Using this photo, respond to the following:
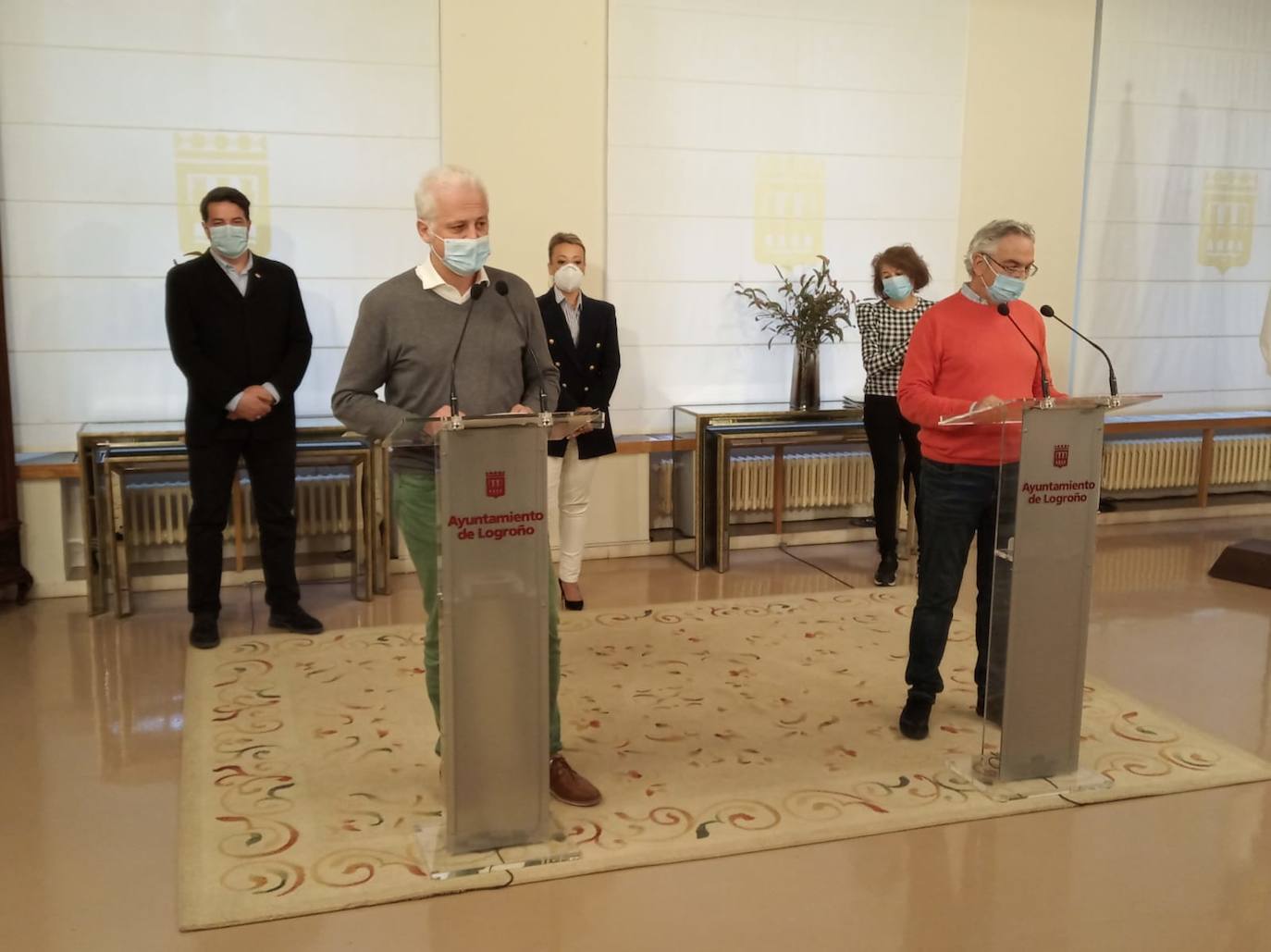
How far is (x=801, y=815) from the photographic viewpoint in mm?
3008

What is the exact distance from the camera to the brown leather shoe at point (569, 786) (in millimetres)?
3055

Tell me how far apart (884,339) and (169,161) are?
328 cm

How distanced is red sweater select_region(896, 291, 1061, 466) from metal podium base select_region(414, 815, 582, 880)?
1.53 m

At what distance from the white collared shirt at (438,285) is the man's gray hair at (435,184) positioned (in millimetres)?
120

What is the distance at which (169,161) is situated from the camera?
5.00 m

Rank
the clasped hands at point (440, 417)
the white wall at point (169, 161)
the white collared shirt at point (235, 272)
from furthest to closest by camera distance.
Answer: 1. the white wall at point (169, 161)
2. the white collared shirt at point (235, 272)
3. the clasped hands at point (440, 417)

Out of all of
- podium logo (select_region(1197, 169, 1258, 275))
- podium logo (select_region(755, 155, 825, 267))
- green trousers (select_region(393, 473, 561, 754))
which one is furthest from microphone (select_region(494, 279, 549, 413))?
podium logo (select_region(1197, 169, 1258, 275))

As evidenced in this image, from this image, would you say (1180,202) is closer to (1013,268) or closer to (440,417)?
(1013,268)

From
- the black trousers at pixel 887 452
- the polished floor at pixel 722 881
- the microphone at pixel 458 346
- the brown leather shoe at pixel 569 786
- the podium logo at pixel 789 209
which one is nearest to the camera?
the polished floor at pixel 722 881

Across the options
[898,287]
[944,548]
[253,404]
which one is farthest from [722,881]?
[898,287]

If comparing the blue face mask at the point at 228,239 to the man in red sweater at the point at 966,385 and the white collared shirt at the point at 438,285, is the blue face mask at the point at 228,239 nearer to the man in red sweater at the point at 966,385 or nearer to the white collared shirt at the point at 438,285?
the white collared shirt at the point at 438,285

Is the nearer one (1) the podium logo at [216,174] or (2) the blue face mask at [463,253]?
(2) the blue face mask at [463,253]

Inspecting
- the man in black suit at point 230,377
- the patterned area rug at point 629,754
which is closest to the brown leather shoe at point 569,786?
the patterned area rug at point 629,754

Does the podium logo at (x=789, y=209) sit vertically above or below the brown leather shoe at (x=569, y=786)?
above
